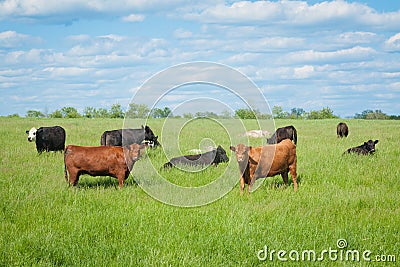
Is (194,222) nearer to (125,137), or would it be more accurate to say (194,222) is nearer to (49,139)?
(125,137)

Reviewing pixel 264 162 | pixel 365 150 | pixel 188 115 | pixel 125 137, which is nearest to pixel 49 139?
pixel 125 137

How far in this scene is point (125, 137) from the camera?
16359mm

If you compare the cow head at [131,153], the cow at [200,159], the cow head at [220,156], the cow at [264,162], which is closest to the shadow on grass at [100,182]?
the cow head at [131,153]

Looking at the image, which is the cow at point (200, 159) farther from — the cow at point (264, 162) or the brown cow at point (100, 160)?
the cow at point (264, 162)

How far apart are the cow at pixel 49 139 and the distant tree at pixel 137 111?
764 centimetres

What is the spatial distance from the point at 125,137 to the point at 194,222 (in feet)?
30.0

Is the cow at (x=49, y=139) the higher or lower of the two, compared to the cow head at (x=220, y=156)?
higher

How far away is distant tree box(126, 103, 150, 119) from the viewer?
9.02 m

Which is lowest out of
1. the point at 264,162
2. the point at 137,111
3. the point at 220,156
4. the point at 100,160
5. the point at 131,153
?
the point at 220,156

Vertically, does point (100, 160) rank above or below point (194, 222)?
above

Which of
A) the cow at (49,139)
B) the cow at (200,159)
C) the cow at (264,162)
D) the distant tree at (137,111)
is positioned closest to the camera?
the distant tree at (137,111)

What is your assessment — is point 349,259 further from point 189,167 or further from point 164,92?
point 189,167

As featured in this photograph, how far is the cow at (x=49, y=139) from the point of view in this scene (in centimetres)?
1662

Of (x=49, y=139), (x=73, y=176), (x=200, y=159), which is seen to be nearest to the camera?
(x=73, y=176)
